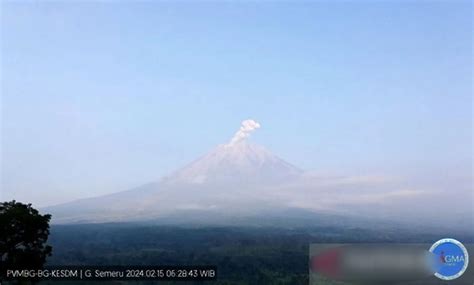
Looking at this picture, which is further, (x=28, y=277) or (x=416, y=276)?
(x=28, y=277)

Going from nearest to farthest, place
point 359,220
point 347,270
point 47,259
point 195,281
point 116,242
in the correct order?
point 347,270 < point 195,281 < point 47,259 < point 116,242 < point 359,220

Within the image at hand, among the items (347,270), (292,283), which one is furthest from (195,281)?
(347,270)

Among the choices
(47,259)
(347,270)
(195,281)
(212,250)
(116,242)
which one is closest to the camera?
(347,270)

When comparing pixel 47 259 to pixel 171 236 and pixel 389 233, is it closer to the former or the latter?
pixel 171 236

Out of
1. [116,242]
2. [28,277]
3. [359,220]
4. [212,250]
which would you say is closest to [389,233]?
[359,220]

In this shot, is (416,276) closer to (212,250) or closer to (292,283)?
(292,283)

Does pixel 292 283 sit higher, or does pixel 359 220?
pixel 359 220
